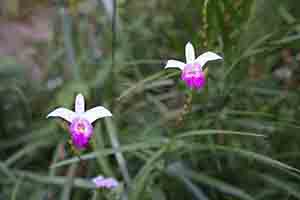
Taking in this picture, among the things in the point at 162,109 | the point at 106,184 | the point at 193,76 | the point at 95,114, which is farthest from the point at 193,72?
the point at 162,109

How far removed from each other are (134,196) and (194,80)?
26 centimetres

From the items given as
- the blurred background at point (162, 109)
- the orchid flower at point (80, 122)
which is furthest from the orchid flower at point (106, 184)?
the orchid flower at point (80, 122)

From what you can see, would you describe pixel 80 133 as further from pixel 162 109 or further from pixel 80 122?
pixel 162 109

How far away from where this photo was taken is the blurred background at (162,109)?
3.25ft

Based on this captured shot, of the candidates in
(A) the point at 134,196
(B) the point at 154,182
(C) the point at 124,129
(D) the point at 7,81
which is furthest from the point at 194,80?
(D) the point at 7,81

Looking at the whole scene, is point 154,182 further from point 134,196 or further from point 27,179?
point 27,179

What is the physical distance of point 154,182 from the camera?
42.2 inches

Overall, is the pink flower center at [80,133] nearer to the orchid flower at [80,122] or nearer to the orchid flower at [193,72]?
Answer: the orchid flower at [80,122]

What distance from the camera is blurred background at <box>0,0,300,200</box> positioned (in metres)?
0.99

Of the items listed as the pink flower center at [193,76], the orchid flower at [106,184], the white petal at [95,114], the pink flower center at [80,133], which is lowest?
the orchid flower at [106,184]

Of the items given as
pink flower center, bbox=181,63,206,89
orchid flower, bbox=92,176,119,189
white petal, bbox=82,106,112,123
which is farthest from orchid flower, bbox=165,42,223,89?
orchid flower, bbox=92,176,119,189

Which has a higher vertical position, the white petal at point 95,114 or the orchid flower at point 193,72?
the orchid flower at point 193,72

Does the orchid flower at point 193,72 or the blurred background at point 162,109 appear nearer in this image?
the orchid flower at point 193,72

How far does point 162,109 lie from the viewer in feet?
4.21
